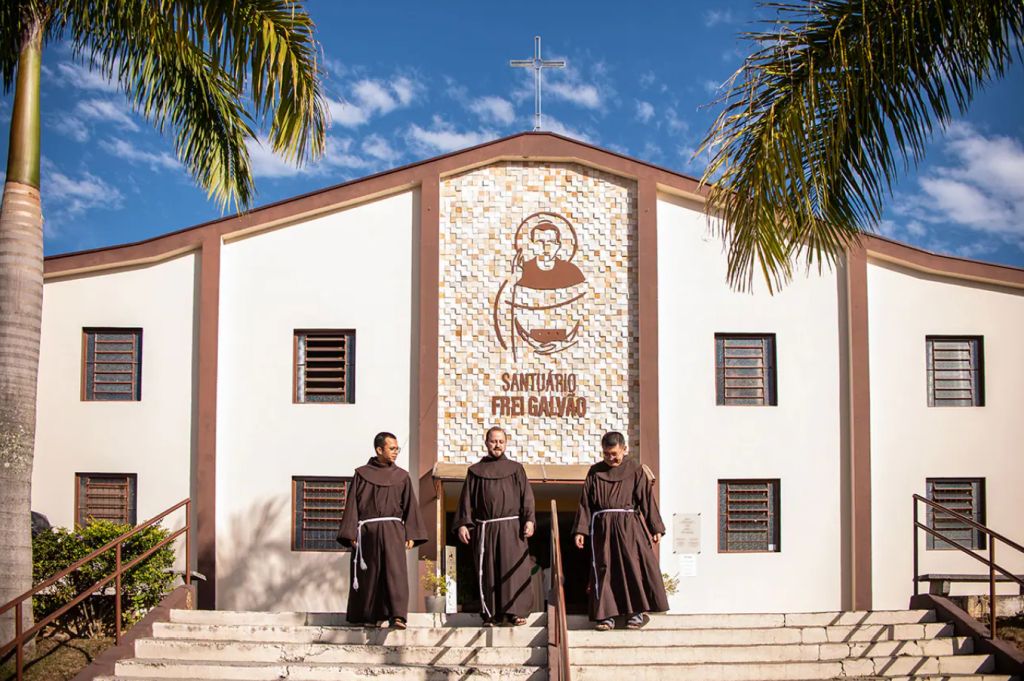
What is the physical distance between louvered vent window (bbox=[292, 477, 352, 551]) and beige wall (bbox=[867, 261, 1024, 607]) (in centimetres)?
683

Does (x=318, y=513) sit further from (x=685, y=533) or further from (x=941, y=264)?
(x=941, y=264)

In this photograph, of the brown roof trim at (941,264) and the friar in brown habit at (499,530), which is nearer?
the friar in brown habit at (499,530)

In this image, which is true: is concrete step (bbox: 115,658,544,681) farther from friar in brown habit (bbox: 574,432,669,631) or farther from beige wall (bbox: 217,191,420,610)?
beige wall (bbox: 217,191,420,610)

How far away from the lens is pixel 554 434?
13359mm

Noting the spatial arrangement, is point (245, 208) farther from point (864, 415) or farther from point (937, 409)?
point (937, 409)

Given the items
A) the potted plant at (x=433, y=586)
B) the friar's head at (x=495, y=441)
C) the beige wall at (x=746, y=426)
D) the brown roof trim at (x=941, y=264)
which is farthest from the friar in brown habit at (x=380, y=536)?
the brown roof trim at (x=941, y=264)

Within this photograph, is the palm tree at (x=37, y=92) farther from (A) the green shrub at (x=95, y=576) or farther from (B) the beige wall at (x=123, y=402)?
(B) the beige wall at (x=123, y=402)

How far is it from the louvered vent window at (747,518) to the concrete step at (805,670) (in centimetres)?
405

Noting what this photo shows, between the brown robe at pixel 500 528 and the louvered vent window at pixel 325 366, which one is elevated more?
the louvered vent window at pixel 325 366

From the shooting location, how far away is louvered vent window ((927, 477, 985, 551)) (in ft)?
44.3

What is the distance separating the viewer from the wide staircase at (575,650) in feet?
29.2

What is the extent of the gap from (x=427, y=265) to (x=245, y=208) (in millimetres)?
2388

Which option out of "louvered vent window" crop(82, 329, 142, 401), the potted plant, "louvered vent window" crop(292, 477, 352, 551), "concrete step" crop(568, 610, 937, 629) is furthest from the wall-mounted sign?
"louvered vent window" crop(82, 329, 142, 401)

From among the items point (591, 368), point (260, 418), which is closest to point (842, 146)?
point (591, 368)
